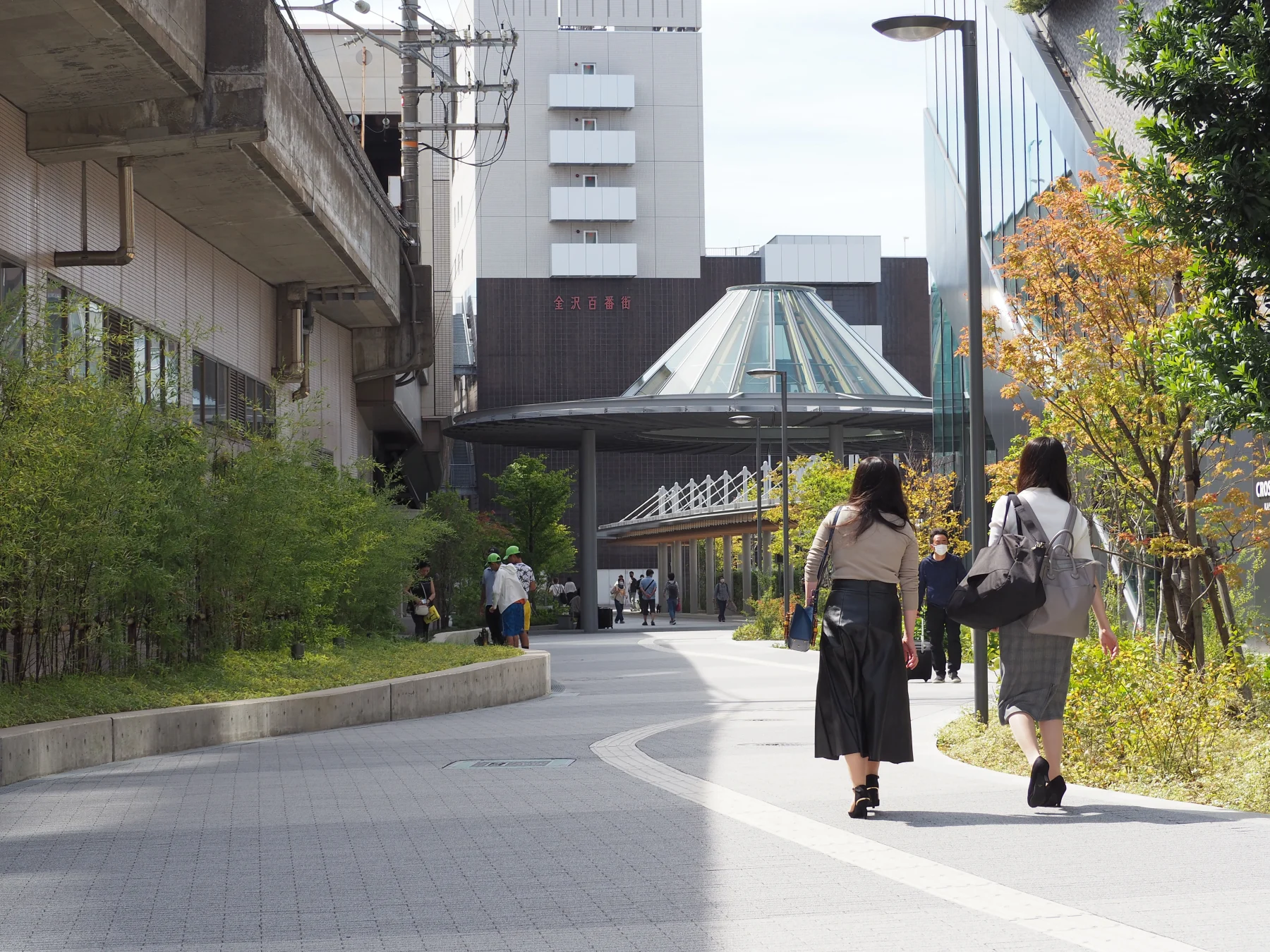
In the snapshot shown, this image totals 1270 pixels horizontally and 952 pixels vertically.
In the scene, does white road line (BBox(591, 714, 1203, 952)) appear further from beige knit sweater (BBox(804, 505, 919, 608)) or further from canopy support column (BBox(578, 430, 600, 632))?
canopy support column (BBox(578, 430, 600, 632))

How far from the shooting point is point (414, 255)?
30.5m

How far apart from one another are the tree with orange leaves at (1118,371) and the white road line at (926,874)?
445cm

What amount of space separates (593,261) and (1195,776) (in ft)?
224

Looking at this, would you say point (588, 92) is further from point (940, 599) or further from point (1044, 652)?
point (1044, 652)

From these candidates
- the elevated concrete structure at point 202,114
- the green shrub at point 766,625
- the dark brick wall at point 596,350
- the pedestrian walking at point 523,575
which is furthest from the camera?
the dark brick wall at point 596,350

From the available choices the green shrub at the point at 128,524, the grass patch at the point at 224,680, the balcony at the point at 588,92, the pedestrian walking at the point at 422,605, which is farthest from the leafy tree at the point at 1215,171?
the balcony at the point at 588,92

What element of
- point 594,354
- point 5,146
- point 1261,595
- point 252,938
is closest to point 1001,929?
point 252,938

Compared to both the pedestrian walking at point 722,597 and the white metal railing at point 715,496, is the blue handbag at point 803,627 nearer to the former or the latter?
the white metal railing at point 715,496

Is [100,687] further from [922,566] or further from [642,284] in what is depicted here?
[642,284]

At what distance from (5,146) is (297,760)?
6.36 meters

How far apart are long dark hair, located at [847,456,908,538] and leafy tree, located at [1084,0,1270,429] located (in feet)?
6.45

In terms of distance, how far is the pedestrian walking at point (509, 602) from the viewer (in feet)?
75.3

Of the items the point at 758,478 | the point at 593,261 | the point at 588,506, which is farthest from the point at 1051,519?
the point at 593,261

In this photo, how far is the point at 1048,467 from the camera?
786cm
